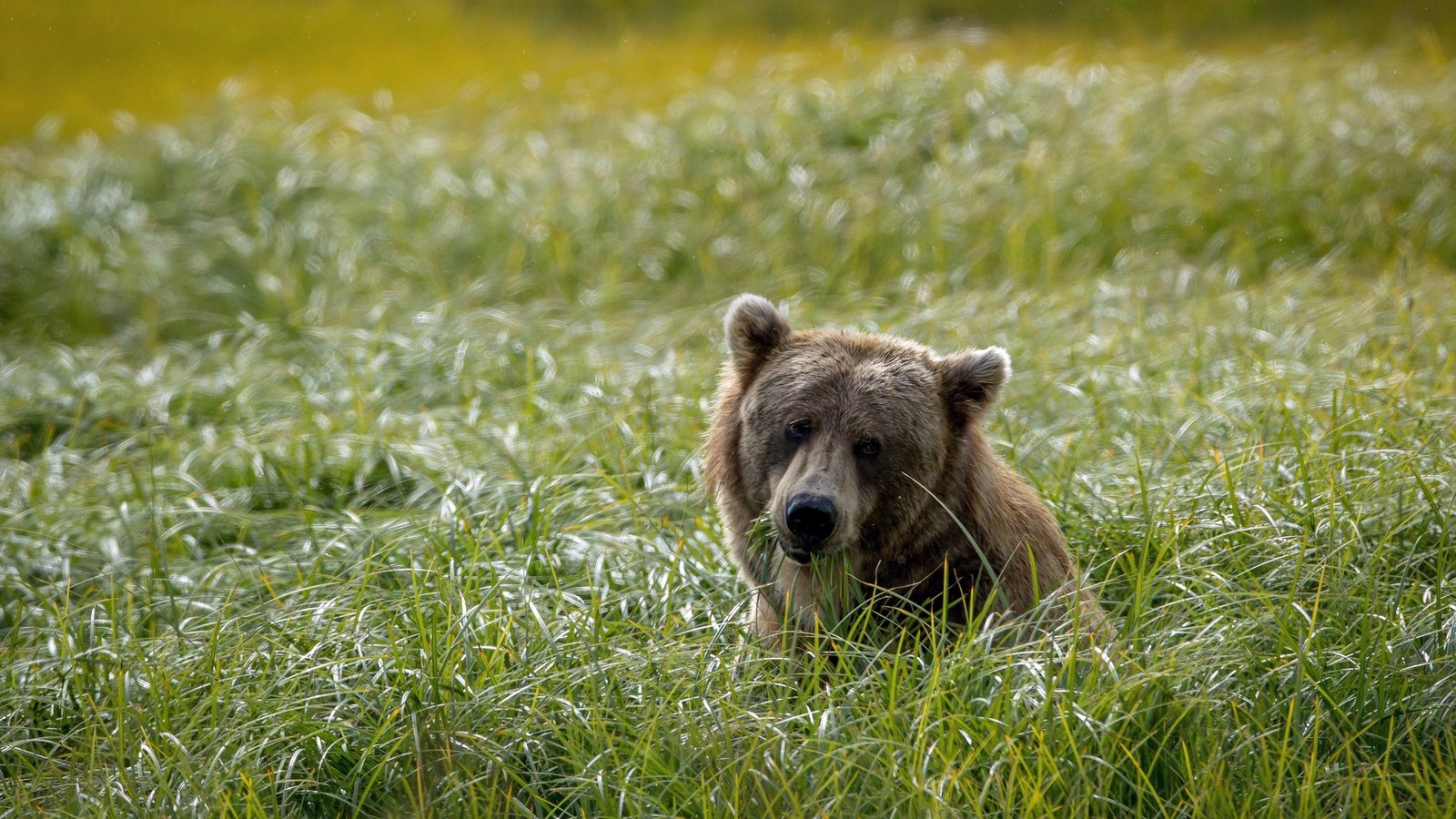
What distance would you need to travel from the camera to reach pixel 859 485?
131 inches

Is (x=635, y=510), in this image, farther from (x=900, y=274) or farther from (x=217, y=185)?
(x=217, y=185)

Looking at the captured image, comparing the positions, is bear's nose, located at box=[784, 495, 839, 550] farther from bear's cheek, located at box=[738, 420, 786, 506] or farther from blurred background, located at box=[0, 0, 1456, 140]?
blurred background, located at box=[0, 0, 1456, 140]

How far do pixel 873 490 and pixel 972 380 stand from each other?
42 cm

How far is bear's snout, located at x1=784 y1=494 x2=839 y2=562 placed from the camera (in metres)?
3.09

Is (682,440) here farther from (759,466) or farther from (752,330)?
(759,466)

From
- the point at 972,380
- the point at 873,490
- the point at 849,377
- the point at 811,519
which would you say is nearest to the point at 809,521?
the point at 811,519

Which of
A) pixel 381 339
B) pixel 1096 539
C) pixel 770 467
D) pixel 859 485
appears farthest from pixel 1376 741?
pixel 381 339

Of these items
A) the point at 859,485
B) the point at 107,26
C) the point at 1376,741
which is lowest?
the point at 1376,741

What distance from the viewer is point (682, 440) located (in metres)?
4.67

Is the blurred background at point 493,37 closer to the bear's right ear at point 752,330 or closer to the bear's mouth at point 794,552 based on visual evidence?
the bear's right ear at point 752,330

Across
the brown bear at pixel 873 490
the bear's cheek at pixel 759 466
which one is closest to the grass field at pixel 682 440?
the brown bear at pixel 873 490

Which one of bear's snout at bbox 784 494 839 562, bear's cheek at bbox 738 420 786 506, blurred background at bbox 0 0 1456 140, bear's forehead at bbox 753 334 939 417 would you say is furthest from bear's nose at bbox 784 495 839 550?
blurred background at bbox 0 0 1456 140

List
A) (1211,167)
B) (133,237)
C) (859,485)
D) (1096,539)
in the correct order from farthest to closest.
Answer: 1. (133,237)
2. (1211,167)
3. (1096,539)
4. (859,485)

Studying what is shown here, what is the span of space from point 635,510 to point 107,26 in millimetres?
15946
